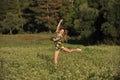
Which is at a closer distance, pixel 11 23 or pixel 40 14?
pixel 11 23

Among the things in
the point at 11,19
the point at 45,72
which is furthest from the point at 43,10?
the point at 45,72

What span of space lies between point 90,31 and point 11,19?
36.9 metres

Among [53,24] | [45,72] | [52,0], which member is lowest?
[53,24]

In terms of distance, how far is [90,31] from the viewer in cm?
4597

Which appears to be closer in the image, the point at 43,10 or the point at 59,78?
the point at 59,78

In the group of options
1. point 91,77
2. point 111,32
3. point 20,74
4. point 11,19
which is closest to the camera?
point 91,77

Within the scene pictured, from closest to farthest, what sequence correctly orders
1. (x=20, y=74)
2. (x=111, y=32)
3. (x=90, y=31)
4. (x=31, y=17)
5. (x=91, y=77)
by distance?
(x=91, y=77) < (x=20, y=74) < (x=111, y=32) < (x=90, y=31) < (x=31, y=17)

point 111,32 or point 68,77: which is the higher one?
point 68,77

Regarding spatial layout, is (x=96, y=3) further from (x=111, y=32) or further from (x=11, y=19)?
(x=11, y=19)

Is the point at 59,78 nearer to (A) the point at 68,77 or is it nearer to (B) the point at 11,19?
(A) the point at 68,77

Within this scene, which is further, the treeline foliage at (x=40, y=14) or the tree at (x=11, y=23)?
the tree at (x=11, y=23)

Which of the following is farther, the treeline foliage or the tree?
the tree

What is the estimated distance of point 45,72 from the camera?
11.9 metres

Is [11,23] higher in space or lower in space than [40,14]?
lower
